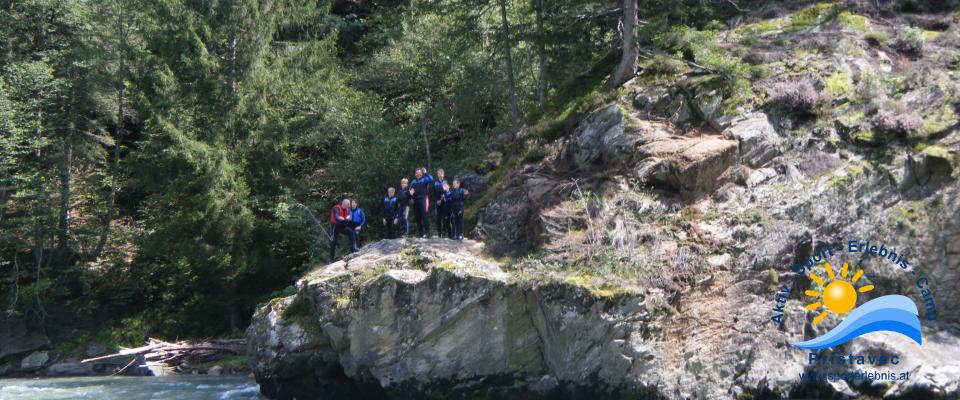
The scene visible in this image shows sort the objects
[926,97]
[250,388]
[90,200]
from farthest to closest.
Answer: [90,200], [250,388], [926,97]

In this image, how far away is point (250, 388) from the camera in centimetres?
1562

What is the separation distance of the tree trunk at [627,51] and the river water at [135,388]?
9.92m

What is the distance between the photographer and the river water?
14766 millimetres

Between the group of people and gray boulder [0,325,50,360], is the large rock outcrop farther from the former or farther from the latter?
gray boulder [0,325,50,360]

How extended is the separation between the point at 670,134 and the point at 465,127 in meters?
9.48

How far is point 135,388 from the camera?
16.0m

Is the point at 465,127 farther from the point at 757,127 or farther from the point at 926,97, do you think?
the point at 926,97

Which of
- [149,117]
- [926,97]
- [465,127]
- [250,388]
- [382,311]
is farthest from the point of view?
[465,127]

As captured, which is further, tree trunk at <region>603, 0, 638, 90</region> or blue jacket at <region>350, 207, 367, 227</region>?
tree trunk at <region>603, 0, 638, 90</region>

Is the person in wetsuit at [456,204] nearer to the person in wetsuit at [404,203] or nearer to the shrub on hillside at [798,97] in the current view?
the person in wetsuit at [404,203]

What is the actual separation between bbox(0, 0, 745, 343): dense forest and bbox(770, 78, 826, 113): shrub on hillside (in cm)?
428

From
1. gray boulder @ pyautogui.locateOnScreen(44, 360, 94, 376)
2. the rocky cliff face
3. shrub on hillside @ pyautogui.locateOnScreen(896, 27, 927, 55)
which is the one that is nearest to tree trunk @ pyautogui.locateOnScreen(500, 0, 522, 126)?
the rocky cliff face

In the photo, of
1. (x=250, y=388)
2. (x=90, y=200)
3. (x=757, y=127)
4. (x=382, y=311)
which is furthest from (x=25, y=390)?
(x=757, y=127)

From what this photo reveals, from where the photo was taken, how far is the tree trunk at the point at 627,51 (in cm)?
1661
